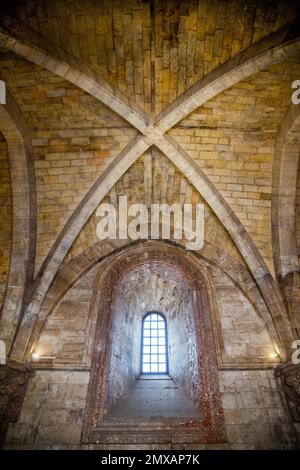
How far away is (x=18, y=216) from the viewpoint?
235 inches

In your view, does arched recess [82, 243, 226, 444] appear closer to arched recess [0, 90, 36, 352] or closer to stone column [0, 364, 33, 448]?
stone column [0, 364, 33, 448]

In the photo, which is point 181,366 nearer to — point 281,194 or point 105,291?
point 105,291

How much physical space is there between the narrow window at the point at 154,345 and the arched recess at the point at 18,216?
11.0ft

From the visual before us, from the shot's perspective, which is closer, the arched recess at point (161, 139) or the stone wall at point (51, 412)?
the arched recess at point (161, 139)

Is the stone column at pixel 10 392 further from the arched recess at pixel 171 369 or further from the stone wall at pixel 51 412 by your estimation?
the arched recess at pixel 171 369

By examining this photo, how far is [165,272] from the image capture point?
23.4ft

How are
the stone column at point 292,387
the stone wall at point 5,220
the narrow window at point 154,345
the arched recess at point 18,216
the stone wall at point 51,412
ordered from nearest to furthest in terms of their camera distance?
1. the stone wall at point 51,412
2. the stone column at point 292,387
3. the arched recess at point 18,216
4. the stone wall at point 5,220
5. the narrow window at point 154,345

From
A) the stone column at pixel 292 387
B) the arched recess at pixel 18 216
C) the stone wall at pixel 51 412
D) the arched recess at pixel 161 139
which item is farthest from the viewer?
the arched recess at pixel 18 216

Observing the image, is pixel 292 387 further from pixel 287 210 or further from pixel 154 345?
pixel 287 210

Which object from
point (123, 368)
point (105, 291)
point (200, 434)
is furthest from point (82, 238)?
point (200, 434)

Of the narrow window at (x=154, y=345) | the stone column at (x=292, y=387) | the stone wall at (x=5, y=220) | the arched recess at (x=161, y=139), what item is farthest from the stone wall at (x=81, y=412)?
the stone wall at (x=5, y=220)

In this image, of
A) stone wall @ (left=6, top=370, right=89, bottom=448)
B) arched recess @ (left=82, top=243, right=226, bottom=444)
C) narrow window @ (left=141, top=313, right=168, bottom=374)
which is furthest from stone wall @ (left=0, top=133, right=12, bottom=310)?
narrow window @ (left=141, top=313, right=168, bottom=374)

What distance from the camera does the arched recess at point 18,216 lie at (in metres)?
5.15

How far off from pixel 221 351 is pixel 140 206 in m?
3.86
